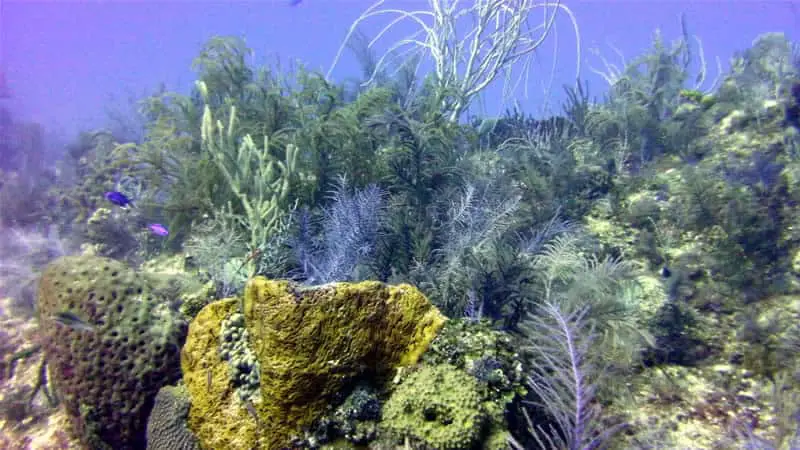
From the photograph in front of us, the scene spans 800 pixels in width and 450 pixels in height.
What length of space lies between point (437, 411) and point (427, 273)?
6.26 feet

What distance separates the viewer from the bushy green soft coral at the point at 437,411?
7.63ft

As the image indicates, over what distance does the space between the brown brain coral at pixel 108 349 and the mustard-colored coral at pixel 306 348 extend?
893 mm

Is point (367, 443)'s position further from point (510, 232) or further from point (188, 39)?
point (188, 39)

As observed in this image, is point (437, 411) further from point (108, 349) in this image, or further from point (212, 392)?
point (108, 349)

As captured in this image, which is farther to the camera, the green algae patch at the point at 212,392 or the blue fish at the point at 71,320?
the blue fish at the point at 71,320

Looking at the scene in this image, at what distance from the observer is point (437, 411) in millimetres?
2449

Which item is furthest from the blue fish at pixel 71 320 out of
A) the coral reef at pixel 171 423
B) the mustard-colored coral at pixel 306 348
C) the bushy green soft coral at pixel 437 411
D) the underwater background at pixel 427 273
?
the bushy green soft coral at pixel 437 411

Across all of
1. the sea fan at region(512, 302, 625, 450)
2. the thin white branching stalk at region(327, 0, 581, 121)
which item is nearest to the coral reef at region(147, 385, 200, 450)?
the sea fan at region(512, 302, 625, 450)

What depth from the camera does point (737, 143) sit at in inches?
301

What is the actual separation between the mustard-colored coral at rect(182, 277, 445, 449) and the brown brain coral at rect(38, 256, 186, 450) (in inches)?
35.2

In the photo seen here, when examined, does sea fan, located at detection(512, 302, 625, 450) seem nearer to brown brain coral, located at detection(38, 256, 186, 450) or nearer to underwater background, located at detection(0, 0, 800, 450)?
underwater background, located at detection(0, 0, 800, 450)

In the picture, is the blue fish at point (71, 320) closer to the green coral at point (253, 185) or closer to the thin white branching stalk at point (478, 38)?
the green coral at point (253, 185)

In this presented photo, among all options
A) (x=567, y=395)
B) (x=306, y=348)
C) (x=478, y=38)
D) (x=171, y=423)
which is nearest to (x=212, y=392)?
(x=171, y=423)

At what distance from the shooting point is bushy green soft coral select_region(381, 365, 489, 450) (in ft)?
7.63
